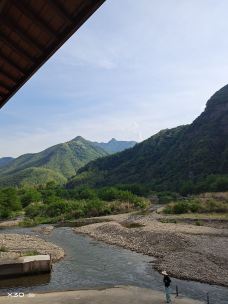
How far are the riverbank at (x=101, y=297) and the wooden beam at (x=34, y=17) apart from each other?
17.3 metres

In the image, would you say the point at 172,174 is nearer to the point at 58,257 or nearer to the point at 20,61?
the point at 58,257

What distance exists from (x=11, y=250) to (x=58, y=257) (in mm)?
6260

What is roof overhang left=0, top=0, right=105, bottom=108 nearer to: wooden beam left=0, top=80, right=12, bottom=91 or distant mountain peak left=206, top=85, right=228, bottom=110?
wooden beam left=0, top=80, right=12, bottom=91

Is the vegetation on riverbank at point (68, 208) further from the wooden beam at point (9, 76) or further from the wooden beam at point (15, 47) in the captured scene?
the wooden beam at point (15, 47)

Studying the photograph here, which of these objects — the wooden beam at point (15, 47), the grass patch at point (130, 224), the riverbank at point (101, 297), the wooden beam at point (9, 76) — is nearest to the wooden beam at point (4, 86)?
the wooden beam at point (9, 76)

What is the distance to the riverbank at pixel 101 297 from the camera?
22156mm

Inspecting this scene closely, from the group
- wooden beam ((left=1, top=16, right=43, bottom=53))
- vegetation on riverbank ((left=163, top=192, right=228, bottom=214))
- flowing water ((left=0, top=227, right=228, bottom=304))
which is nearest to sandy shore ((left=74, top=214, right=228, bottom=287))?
flowing water ((left=0, top=227, right=228, bottom=304))

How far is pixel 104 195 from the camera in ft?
345

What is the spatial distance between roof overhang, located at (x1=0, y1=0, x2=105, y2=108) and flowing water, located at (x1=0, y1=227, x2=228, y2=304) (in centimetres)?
1933

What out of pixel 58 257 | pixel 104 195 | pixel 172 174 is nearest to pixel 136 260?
pixel 58 257

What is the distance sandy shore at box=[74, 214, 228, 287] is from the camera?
30.2m

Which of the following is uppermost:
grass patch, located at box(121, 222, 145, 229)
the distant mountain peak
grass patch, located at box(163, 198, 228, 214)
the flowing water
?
the distant mountain peak

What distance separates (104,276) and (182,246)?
43.0ft

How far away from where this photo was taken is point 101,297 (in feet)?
75.9
